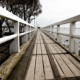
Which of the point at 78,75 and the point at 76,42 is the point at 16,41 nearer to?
the point at 76,42

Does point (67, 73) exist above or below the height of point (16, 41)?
below

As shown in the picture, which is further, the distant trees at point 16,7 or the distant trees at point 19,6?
the distant trees at point 19,6

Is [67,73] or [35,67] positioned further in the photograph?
[35,67]

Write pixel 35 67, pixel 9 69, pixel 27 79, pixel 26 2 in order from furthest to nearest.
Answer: pixel 26 2
pixel 35 67
pixel 9 69
pixel 27 79

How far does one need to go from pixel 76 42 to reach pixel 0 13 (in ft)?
8.16

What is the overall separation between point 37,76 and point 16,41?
69.7 inches

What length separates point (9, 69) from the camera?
2.50m

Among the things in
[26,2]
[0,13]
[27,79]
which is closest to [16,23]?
[0,13]

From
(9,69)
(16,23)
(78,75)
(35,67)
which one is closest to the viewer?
(78,75)

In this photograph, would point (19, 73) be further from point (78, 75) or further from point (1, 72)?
point (78, 75)

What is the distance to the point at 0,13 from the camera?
2.20 metres

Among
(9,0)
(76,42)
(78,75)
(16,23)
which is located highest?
(9,0)

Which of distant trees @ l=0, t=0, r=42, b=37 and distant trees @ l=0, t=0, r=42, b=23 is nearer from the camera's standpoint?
distant trees @ l=0, t=0, r=42, b=37

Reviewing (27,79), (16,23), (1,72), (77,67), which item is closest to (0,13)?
(1,72)
